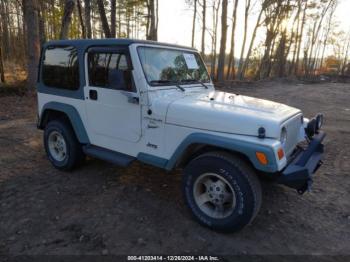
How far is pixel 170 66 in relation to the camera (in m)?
3.69

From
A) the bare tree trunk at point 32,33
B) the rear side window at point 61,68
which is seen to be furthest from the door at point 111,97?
the bare tree trunk at point 32,33

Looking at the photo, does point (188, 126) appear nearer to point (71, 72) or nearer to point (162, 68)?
point (162, 68)

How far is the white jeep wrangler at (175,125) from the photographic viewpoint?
2738mm

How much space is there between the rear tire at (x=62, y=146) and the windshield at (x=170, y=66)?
1.74 metres

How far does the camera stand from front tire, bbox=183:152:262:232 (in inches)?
106

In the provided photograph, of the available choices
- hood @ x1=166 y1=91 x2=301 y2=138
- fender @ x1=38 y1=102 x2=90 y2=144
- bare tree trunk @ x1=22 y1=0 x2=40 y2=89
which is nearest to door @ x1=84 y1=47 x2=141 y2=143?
fender @ x1=38 y1=102 x2=90 y2=144

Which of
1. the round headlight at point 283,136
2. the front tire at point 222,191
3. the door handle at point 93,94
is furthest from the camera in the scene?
the door handle at point 93,94

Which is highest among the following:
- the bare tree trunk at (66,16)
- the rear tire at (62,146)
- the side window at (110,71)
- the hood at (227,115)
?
the bare tree trunk at (66,16)

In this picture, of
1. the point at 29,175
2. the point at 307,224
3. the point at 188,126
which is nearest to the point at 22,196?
the point at 29,175

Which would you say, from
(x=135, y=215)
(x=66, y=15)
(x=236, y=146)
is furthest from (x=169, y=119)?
(x=66, y=15)

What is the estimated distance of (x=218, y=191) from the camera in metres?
2.96

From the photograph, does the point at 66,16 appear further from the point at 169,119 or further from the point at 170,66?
the point at 169,119

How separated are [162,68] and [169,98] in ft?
1.60

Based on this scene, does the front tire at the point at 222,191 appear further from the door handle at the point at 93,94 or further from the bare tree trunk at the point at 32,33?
the bare tree trunk at the point at 32,33
